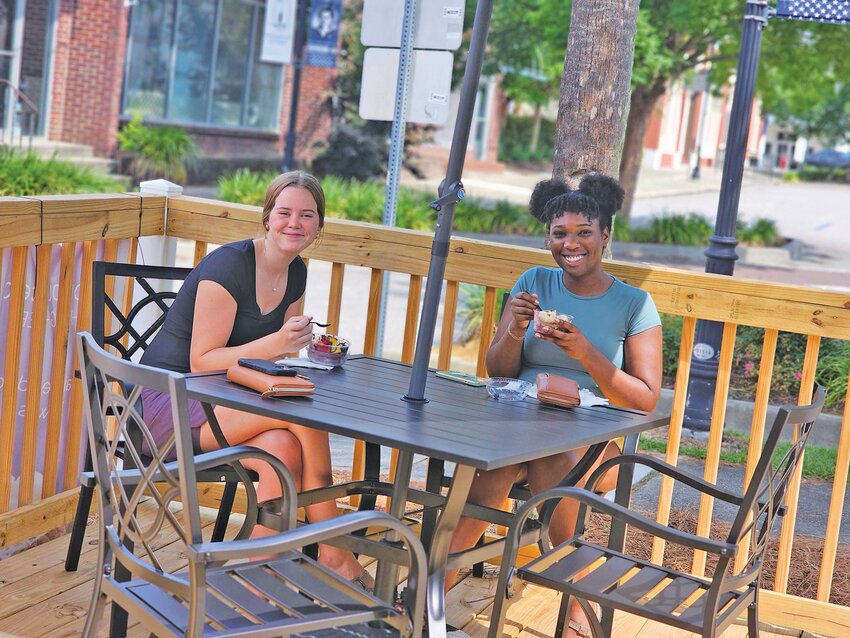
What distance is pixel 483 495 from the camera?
3.59 m

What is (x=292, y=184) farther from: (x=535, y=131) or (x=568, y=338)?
(x=535, y=131)

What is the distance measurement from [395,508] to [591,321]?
1029mm

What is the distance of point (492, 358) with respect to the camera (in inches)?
149

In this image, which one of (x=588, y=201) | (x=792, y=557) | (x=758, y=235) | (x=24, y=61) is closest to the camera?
(x=588, y=201)

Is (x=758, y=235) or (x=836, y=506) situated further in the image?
(x=758, y=235)

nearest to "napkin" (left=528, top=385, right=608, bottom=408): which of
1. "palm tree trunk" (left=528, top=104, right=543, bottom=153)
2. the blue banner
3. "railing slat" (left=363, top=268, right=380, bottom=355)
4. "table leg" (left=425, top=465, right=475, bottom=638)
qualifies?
"table leg" (left=425, top=465, right=475, bottom=638)

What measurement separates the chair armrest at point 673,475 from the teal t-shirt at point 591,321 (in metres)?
0.48

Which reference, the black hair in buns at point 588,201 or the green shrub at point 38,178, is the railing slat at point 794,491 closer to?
the black hair in buns at point 588,201

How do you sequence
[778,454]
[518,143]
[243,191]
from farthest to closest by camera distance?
[518,143] → [243,191] → [778,454]

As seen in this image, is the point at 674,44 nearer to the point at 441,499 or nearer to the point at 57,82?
the point at 57,82

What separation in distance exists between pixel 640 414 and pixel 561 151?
2.05 meters

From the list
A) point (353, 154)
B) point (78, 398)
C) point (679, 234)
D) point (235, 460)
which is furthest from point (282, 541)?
point (353, 154)

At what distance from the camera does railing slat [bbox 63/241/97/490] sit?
4258mm

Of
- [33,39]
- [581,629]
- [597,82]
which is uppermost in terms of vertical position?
[33,39]
